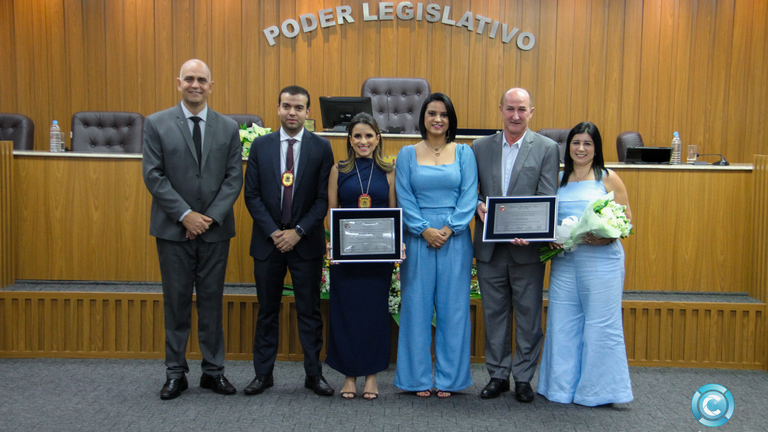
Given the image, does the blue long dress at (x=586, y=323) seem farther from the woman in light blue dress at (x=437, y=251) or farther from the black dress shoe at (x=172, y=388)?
the black dress shoe at (x=172, y=388)

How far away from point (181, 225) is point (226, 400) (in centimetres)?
85

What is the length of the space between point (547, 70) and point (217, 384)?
4.29 m

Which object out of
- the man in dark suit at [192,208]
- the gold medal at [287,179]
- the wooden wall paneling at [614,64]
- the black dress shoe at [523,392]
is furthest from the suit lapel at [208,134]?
the wooden wall paneling at [614,64]

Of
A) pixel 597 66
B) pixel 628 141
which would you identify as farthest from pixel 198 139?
pixel 597 66

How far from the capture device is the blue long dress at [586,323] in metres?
2.71

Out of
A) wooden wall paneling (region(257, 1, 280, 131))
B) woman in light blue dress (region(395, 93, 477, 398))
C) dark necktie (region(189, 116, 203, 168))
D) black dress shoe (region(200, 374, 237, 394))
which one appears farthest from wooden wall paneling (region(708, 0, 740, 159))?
black dress shoe (region(200, 374, 237, 394))

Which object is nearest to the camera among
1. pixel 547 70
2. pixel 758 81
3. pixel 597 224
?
pixel 597 224

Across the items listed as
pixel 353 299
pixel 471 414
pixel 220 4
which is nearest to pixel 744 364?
pixel 471 414

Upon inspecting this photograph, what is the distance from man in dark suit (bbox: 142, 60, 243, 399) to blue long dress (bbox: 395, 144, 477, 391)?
2.79ft

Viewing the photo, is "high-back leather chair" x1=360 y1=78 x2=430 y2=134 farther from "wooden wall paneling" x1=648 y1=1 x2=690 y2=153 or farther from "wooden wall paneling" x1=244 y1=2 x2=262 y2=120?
"wooden wall paneling" x1=648 y1=1 x2=690 y2=153

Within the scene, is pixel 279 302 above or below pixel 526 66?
below

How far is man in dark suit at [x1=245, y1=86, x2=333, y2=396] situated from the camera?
2.78m

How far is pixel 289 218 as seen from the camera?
9.18ft

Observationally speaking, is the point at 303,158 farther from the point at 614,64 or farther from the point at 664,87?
the point at 664,87
